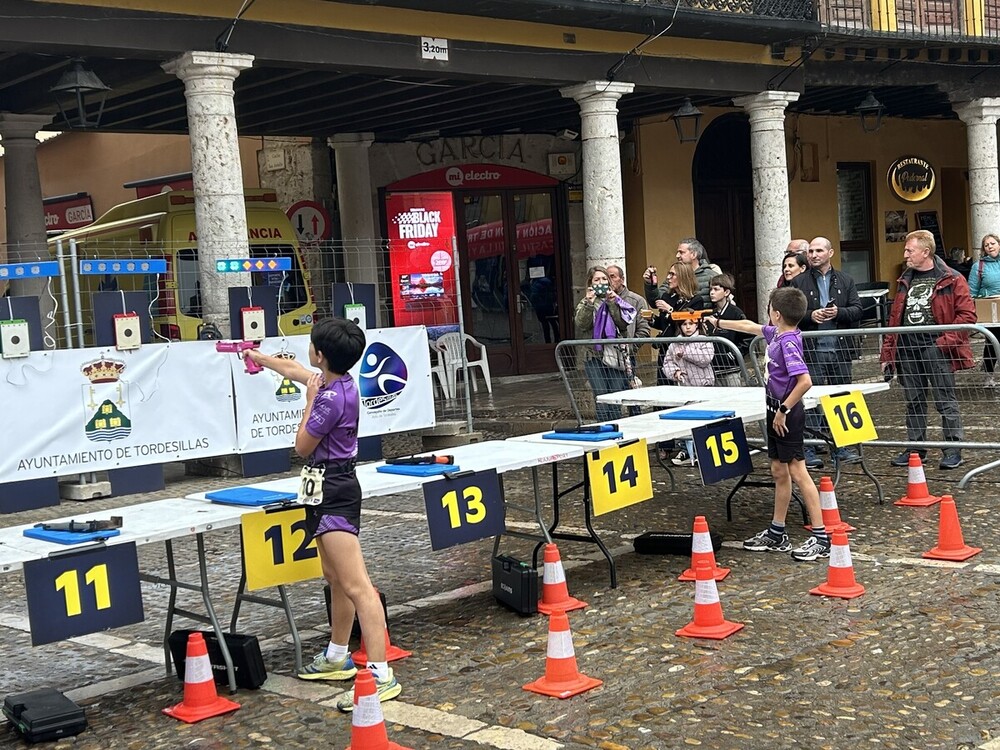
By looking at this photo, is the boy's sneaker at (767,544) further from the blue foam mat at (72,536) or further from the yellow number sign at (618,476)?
the blue foam mat at (72,536)

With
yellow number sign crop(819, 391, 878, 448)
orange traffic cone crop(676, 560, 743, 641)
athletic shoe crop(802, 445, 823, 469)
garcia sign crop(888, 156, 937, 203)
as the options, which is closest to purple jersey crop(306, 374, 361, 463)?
orange traffic cone crop(676, 560, 743, 641)

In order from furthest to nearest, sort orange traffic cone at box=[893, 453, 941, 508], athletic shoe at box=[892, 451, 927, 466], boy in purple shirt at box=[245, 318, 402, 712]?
1. athletic shoe at box=[892, 451, 927, 466]
2. orange traffic cone at box=[893, 453, 941, 508]
3. boy in purple shirt at box=[245, 318, 402, 712]

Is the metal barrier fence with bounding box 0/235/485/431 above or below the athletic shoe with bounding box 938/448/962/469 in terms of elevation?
above

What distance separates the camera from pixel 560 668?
16.9 ft

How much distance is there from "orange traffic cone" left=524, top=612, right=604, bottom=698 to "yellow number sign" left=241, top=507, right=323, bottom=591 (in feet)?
3.70

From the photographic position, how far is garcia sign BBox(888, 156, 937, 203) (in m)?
23.7

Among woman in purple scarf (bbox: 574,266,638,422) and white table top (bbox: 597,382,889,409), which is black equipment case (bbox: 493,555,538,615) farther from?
woman in purple scarf (bbox: 574,266,638,422)

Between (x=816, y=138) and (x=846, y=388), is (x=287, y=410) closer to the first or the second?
(x=846, y=388)

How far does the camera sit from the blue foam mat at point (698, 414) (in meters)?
7.76


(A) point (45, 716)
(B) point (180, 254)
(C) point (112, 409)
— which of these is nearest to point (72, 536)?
(A) point (45, 716)

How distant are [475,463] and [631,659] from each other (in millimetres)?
1385

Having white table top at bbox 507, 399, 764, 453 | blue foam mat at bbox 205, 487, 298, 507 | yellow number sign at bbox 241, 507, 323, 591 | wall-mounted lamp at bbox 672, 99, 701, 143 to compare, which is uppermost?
wall-mounted lamp at bbox 672, 99, 701, 143

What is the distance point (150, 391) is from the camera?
35.2 feet

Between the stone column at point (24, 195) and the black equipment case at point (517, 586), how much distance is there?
11.2 metres
